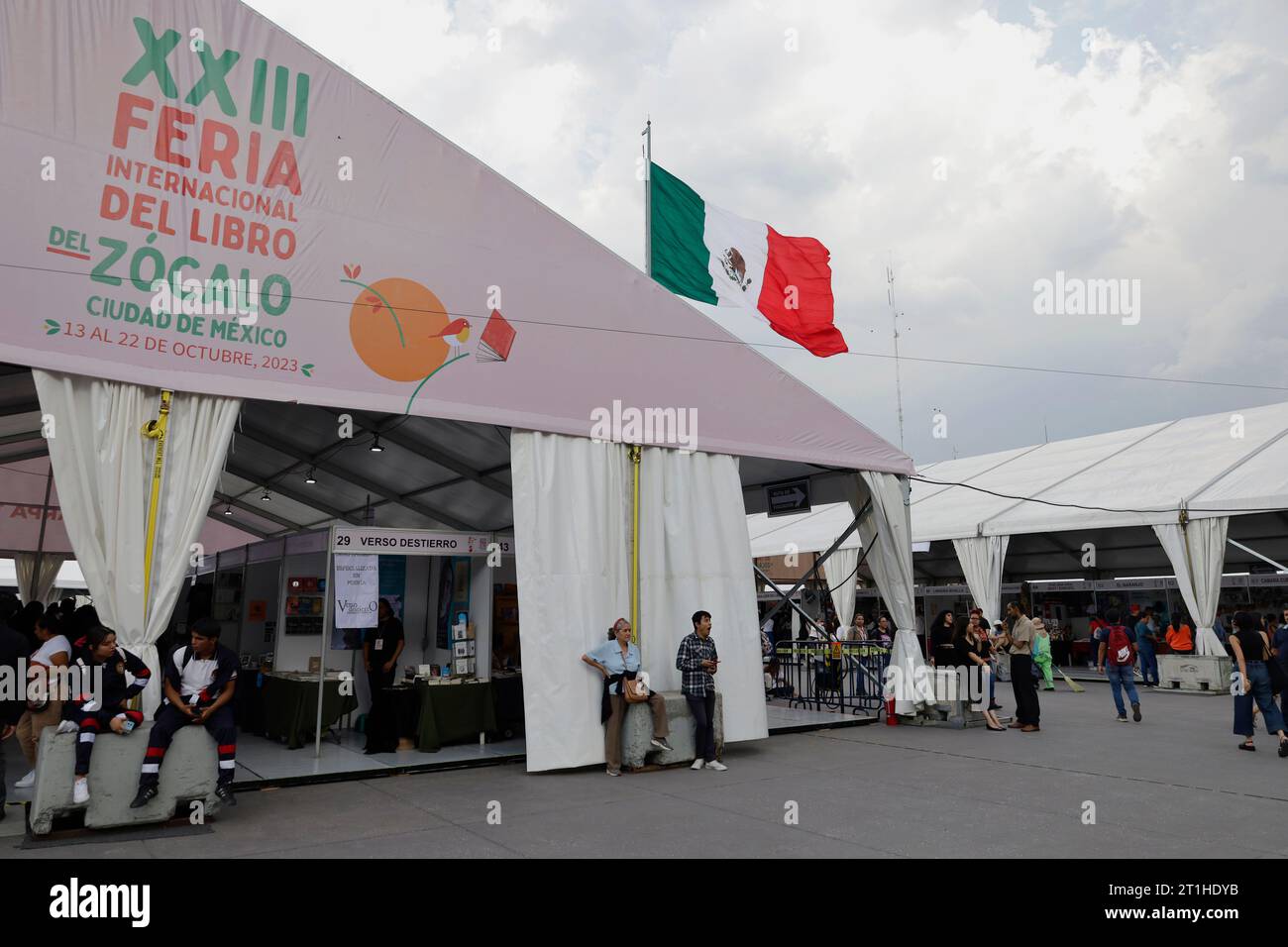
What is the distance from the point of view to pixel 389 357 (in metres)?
7.87

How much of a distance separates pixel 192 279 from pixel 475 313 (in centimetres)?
248

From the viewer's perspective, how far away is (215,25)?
736 centimetres

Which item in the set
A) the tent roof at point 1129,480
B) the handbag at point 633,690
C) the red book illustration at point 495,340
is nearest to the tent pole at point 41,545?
the red book illustration at point 495,340

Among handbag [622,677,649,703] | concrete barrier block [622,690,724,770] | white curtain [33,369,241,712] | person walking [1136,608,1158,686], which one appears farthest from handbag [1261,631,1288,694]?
white curtain [33,369,241,712]

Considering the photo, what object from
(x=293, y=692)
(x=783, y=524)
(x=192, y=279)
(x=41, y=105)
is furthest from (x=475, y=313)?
(x=783, y=524)

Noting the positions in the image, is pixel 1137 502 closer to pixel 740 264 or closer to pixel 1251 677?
pixel 1251 677

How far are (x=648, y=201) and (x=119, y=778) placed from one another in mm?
8367

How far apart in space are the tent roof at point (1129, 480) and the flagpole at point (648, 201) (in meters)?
11.3

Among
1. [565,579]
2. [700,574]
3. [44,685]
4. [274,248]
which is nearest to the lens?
[44,685]

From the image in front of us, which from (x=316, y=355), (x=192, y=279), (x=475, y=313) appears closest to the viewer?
(x=192, y=279)

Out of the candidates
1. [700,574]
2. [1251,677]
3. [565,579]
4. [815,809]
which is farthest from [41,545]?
[1251,677]

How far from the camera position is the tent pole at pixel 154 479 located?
260 inches
